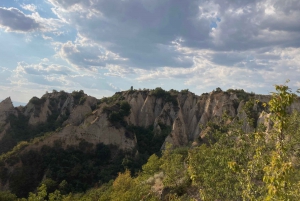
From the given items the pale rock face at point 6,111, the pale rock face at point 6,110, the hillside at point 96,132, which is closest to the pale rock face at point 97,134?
the hillside at point 96,132

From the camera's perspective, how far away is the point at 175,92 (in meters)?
58.8

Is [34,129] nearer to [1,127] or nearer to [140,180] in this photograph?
[1,127]

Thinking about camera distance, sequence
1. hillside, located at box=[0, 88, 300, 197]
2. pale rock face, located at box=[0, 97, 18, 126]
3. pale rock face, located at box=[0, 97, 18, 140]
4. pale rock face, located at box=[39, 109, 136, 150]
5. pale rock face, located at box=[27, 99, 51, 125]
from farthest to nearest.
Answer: pale rock face, located at box=[27, 99, 51, 125] < pale rock face, located at box=[0, 97, 18, 126] < pale rock face, located at box=[0, 97, 18, 140] < pale rock face, located at box=[39, 109, 136, 150] < hillside, located at box=[0, 88, 300, 197]

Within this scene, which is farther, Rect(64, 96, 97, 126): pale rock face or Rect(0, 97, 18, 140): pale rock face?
Rect(64, 96, 97, 126): pale rock face

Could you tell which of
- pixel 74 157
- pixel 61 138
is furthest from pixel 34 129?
pixel 74 157

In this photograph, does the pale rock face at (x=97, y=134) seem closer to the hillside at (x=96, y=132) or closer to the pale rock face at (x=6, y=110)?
the hillside at (x=96, y=132)

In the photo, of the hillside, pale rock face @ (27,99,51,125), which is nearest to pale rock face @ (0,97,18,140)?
the hillside

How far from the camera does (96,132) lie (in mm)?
41562

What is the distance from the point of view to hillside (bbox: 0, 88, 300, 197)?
32.7 meters

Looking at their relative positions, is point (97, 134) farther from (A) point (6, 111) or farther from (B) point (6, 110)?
(B) point (6, 110)

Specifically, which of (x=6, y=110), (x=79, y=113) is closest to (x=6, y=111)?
(x=6, y=110)

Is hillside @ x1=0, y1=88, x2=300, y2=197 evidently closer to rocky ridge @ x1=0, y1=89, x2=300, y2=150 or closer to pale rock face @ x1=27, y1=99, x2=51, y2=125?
rocky ridge @ x1=0, y1=89, x2=300, y2=150

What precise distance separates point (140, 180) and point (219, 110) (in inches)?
1008

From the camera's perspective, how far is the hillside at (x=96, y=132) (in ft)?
107
